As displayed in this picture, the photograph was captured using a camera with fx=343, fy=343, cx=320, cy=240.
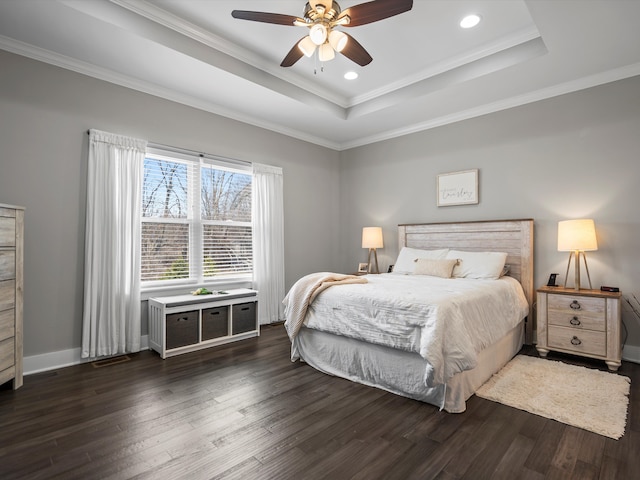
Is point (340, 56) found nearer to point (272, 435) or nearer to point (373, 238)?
point (373, 238)

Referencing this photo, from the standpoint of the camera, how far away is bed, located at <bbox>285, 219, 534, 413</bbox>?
229cm

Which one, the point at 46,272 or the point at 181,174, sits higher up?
the point at 181,174

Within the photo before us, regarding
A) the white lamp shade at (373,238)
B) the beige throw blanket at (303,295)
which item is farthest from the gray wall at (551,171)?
the beige throw blanket at (303,295)

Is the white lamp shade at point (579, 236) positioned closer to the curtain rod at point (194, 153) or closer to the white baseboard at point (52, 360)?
the curtain rod at point (194, 153)

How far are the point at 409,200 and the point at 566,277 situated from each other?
2.13 metres

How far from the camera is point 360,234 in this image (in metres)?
5.63

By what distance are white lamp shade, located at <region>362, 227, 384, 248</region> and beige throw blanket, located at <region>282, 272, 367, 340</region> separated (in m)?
1.76

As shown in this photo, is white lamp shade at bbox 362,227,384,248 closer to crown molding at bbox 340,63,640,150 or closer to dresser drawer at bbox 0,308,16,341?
crown molding at bbox 340,63,640,150

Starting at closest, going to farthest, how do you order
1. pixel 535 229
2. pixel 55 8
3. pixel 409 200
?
1. pixel 55 8
2. pixel 535 229
3. pixel 409 200

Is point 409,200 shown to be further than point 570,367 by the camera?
Yes

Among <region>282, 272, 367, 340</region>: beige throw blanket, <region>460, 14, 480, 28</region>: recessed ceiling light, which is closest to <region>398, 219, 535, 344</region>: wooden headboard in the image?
<region>282, 272, 367, 340</region>: beige throw blanket

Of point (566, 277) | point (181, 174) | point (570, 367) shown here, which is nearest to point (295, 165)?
point (181, 174)

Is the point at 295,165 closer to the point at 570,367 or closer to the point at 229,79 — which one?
the point at 229,79

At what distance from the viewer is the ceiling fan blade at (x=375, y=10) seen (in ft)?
7.13
